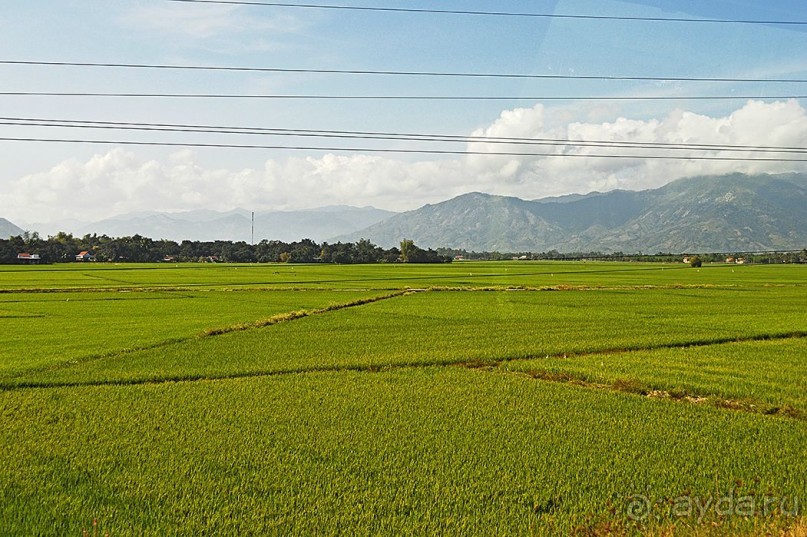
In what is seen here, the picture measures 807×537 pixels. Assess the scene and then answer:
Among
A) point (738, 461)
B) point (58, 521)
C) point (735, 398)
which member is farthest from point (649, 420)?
point (58, 521)

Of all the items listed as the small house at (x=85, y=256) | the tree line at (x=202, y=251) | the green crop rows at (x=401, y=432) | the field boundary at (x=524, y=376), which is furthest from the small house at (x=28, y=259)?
the field boundary at (x=524, y=376)

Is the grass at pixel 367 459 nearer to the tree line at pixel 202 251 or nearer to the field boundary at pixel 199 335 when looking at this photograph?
the field boundary at pixel 199 335

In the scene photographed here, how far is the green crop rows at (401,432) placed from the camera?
678cm

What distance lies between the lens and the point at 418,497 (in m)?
7.23

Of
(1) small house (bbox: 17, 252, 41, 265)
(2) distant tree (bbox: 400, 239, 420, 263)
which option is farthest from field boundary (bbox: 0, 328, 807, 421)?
(2) distant tree (bbox: 400, 239, 420, 263)

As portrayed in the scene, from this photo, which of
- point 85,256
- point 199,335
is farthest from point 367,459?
point 85,256

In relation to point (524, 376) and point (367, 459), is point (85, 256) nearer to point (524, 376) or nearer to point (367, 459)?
point (524, 376)

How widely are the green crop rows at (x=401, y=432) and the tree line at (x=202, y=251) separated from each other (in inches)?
3703

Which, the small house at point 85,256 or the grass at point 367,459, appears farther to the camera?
the small house at point 85,256

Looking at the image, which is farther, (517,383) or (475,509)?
(517,383)

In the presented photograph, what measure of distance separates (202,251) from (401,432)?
121 m

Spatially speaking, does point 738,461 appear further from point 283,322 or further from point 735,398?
point 283,322

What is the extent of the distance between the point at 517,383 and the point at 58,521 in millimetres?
9843

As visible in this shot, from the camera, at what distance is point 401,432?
9.88m
